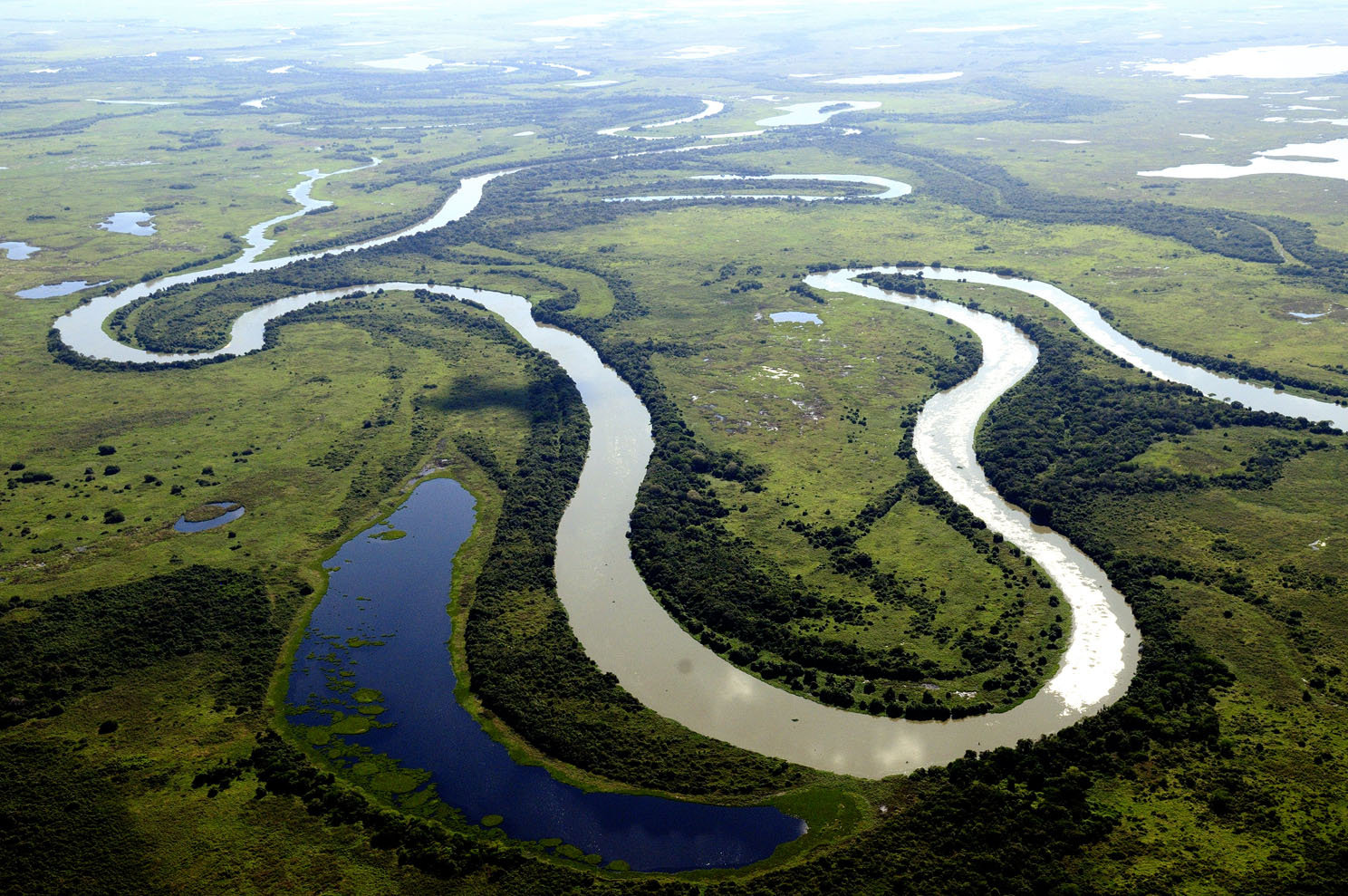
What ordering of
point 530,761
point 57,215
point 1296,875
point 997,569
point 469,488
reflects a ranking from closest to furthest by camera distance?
point 1296,875 → point 530,761 → point 997,569 → point 469,488 → point 57,215

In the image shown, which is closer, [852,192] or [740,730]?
[740,730]

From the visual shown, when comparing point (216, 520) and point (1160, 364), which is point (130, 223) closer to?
point (216, 520)

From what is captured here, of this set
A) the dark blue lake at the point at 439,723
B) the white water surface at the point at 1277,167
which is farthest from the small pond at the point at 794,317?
the white water surface at the point at 1277,167

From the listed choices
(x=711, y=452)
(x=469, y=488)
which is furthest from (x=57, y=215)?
(x=711, y=452)

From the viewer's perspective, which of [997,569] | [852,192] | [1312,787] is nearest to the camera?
[1312,787]

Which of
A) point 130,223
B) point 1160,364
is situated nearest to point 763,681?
point 1160,364

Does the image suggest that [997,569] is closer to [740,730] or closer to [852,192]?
[740,730]
